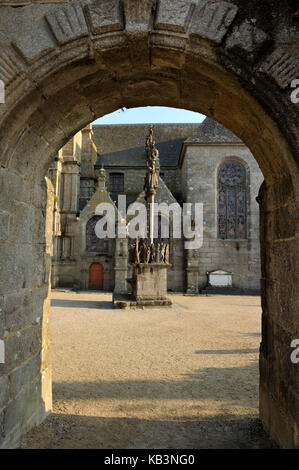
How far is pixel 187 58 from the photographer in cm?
216

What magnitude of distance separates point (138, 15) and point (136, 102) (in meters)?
1.01

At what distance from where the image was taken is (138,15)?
2.04 metres

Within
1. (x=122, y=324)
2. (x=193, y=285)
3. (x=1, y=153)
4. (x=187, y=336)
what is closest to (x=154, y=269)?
(x=122, y=324)

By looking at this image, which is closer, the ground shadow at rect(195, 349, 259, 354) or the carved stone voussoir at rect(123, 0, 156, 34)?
the carved stone voussoir at rect(123, 0, 156, 34)

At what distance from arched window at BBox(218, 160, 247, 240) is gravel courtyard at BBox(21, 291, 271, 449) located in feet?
38.5

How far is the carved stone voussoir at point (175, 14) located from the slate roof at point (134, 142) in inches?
876

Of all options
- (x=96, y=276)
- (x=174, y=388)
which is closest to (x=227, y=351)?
(x=174, y=388)

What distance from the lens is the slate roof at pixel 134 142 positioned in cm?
2458

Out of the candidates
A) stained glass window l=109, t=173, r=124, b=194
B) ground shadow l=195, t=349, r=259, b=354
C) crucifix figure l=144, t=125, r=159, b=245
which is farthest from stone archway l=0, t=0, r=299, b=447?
stained glass window l=109, t=173, r=124, b=194

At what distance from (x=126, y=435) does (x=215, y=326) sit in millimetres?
5917

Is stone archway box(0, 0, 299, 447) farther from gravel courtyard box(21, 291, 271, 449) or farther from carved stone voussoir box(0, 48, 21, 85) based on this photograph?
gravel courtyard box(21, 291, 271, 449)

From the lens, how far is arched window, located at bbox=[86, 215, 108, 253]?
20.0 metres

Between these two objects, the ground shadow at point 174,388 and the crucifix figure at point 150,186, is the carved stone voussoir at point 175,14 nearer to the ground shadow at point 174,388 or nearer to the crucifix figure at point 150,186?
the ground shadow at point 174,388
